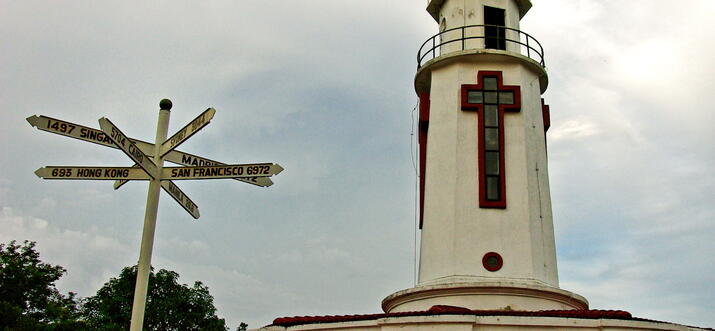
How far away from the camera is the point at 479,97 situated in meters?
21.5

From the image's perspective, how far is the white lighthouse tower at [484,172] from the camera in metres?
18.8

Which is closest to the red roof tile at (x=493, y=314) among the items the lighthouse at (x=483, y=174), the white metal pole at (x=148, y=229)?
the lighthouse at (x=483, y=174)

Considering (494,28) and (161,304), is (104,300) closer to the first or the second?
(161,304)

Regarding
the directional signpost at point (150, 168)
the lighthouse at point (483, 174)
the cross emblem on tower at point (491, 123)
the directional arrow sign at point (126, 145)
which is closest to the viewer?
the directional arrow sign at point (126, 145)

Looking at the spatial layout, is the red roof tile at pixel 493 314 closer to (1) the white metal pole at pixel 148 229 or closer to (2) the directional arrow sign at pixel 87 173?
(1) the white metal pole at pixel 148 229

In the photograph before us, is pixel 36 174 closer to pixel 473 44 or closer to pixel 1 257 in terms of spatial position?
pixel 473 44

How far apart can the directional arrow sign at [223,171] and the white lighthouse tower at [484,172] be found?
30.0ft

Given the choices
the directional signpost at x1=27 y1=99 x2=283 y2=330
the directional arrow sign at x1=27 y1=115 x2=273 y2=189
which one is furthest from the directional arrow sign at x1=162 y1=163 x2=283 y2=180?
the directional arrow sign at x1=27 y1=115 x2=273 y2=189

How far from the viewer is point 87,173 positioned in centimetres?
1089

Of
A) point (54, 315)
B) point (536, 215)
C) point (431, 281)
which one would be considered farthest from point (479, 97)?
point (54, 315)

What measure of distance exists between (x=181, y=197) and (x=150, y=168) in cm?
82

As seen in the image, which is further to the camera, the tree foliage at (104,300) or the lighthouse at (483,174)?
the tree foliage at (104,300)

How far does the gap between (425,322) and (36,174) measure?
310 inches

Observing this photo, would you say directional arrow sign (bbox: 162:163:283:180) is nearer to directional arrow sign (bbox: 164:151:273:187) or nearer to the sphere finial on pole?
directional arrow sign (bbox: 164:151:273:187)
